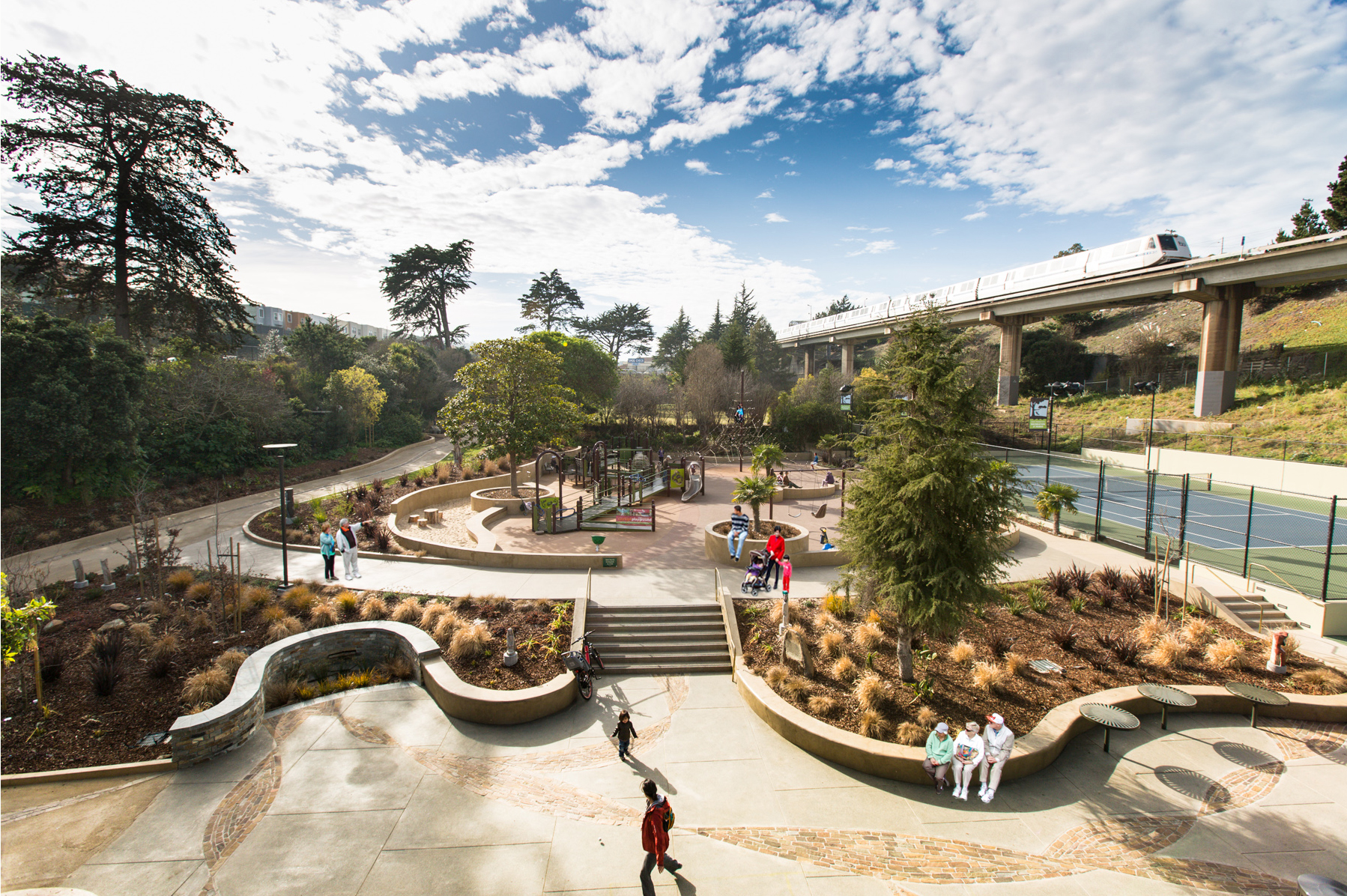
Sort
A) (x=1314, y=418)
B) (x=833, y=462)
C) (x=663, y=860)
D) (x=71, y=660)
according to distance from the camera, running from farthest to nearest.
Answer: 1. (x=833, y=462)
2. (x=1314, y=418)
3. (x=71, y=660)
4. (x=663, y=860)

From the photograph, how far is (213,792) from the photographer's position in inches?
281

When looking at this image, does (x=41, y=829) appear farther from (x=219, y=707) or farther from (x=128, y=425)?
(x=128, y=425)

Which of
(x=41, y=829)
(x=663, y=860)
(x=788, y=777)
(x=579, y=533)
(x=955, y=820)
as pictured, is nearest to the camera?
(x=663, y=860)

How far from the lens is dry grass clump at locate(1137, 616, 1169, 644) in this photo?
36.1 ft

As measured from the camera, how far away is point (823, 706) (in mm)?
8828

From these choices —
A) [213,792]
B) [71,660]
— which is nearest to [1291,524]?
[213,792]

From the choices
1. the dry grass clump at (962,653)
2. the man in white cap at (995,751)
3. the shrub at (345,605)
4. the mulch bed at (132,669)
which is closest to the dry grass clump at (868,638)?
the dry grass clump at (962,653)

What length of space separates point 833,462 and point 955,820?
91.6 feet

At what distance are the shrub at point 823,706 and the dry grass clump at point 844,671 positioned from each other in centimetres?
83

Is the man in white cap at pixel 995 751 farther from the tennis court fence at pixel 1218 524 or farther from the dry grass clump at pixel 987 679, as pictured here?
the tennis court fence at pixel 1218 524

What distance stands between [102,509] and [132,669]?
16486 mm

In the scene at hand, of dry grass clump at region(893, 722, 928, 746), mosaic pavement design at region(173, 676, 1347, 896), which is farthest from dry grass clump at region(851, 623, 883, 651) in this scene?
mosaic pavement design at region(173, 676, 1347, 896)

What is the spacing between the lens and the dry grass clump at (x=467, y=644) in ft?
33.2

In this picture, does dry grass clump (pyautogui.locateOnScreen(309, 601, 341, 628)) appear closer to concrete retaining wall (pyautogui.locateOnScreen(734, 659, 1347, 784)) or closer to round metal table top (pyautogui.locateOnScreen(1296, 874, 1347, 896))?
concrete retaining wall (pyautogui.locateOnScreen(734, 659, 1347, 784))
